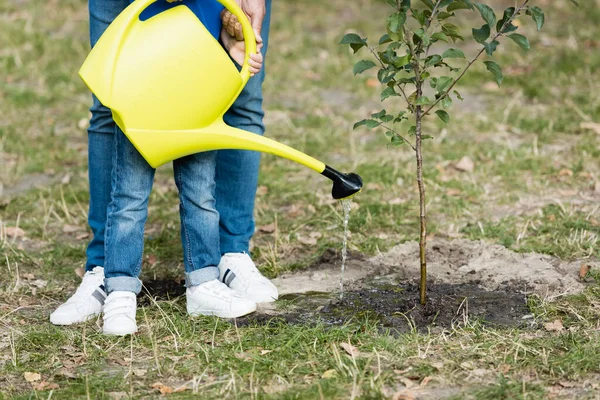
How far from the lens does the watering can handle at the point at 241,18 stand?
2609 mm

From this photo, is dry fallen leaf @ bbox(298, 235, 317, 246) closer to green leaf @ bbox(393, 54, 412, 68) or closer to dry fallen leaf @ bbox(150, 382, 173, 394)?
green leaf @ bbox(393, 54, 412, 68)

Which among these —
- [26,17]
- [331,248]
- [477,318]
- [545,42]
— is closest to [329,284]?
[331,248]

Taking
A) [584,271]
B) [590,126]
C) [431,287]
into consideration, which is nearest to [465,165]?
[590,126]

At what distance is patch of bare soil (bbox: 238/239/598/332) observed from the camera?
2.94 m

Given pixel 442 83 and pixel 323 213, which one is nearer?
pixel 442 83

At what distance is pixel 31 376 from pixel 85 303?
50 centimetres

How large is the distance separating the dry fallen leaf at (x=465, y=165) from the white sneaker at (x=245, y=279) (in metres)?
1.68

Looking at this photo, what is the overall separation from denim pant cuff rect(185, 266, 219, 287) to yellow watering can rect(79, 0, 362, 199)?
0.46 meters

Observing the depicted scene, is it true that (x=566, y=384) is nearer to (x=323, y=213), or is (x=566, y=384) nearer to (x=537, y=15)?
(x=537, y=15)

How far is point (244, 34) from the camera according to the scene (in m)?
2.77

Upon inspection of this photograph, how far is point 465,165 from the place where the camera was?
182 inches

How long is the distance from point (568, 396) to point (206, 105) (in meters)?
1.37

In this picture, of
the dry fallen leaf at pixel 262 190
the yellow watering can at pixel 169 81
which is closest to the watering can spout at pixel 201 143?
the yellow watering can at pixel 169 81

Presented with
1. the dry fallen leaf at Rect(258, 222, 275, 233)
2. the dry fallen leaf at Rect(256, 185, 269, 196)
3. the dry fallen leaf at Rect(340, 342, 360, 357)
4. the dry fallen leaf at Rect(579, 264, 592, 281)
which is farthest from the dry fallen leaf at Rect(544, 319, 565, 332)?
the dry fallen leaf at Rect(256, 185, 269, 196)
